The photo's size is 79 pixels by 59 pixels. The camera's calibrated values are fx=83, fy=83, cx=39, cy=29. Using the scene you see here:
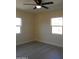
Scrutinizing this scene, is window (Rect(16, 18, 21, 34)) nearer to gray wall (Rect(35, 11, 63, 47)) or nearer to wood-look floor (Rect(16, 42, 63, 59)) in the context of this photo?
wood-look floor (Rect(16, 42, 63, 59))

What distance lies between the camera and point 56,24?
5.77m

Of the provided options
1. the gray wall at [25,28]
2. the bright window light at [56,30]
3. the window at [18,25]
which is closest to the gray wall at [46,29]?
the bright window light at [56,30]

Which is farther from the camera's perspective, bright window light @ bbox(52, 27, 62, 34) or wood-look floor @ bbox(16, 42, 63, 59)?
bright window light @ bbox(52, 27, 62, 34)

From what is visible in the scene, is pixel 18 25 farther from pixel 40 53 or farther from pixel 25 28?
pixel 40 53

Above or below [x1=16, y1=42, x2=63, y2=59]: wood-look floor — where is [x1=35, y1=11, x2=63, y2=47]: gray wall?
above

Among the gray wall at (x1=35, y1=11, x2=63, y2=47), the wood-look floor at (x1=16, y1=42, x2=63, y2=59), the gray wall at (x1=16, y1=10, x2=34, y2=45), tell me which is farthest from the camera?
the gray wall at (x1=16, y1=10, x2=34, y2=45)

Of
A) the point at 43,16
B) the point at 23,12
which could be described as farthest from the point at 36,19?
the point at 23,12

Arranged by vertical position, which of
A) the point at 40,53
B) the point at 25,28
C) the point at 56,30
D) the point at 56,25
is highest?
the point at 56,25

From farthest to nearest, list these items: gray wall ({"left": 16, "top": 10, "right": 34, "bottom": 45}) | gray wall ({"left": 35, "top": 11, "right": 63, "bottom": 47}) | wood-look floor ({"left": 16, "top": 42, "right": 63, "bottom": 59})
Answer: gray wall ({"left": 16, "top": 10, "right": 34, "bottom": 45})
gray wall ({"left": 35, "top": 11, "right": 63, "bottom": 47})
wood-look floor ({"left": 16, "top": 42, "right": 63, "bottom": 59})

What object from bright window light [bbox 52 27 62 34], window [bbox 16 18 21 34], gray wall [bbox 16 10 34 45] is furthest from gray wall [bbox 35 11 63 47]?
window [bbox 16 18 21 34]

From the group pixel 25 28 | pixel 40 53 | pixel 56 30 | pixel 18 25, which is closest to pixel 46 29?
pixel 56 30
